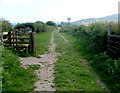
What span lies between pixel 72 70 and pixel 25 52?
14.8 feet

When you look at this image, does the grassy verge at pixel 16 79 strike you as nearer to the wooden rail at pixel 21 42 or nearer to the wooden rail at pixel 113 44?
the wooden rail at pixel 21 42

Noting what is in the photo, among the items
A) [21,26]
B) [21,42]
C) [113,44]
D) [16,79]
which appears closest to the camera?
[16,79]

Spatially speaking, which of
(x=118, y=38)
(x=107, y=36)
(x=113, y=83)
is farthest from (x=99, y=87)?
(x=107, y=36)

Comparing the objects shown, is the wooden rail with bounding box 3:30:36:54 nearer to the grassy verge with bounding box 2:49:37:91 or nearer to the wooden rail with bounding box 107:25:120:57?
the grassy verge with bounding box 2:49:37:91

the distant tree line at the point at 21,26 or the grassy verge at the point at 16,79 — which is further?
the distant tree line at the point at 21,26

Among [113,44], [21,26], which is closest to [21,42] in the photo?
[113,44]

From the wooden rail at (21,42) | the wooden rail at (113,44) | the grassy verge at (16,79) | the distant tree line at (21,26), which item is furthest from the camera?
the distant tree line at (21,26)

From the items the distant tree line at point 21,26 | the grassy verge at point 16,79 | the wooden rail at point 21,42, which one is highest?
the distant tree line at point 21,26

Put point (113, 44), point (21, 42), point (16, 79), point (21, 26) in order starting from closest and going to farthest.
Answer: point (16, 79)
point (113, 44)
point (21, 42)
point (21, 26)

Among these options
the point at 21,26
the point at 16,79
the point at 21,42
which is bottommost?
the point at 16,79

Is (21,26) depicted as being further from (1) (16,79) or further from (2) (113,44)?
(1) (16,79)

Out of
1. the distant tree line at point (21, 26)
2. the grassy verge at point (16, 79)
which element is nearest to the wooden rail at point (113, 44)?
the grassy verge at point (16, 79)

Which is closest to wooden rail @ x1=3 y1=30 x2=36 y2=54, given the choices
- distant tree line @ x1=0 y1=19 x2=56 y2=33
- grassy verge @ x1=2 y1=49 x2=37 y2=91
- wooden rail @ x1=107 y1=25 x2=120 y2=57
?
distant tree line @ x1=0 y1=19 x2=56 y2=33

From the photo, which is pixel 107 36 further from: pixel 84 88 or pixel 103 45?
pixel 84 88
